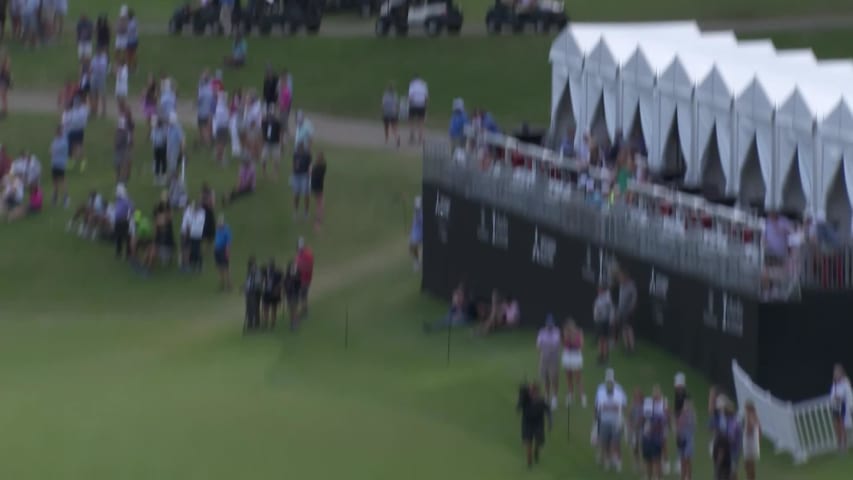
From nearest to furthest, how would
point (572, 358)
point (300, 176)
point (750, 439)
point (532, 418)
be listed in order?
point (750, 439)
point (532, 418)
point (572, 358)
point (300, 176)

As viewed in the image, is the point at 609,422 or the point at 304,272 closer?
the point at 609,422

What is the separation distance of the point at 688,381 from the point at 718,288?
1444 mm

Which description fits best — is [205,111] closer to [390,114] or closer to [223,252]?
[390,114]

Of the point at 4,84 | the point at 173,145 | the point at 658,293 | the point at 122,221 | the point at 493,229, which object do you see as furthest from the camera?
the point at 4,84

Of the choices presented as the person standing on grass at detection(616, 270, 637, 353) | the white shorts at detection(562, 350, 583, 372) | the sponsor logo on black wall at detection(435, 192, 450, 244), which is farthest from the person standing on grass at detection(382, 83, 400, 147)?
the white shorts at detection(562, 350, 583, 372)

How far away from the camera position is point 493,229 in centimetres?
4422

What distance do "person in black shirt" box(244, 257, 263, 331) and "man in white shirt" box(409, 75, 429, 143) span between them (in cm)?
1080

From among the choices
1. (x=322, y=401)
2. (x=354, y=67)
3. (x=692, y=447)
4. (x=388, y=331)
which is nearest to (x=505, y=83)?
(x=354, y=67)

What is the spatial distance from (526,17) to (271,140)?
513 inches

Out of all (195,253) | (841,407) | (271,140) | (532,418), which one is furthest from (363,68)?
(841,407)

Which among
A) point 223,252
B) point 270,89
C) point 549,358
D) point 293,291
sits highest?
point 549,358

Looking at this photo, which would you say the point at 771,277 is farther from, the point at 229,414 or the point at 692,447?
the point at 229,414

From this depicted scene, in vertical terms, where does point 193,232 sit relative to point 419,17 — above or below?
below

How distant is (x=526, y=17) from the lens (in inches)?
2442
